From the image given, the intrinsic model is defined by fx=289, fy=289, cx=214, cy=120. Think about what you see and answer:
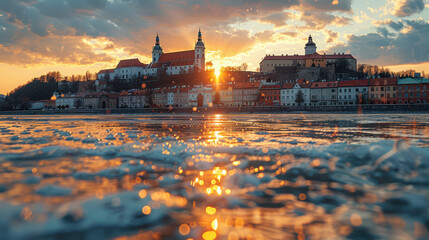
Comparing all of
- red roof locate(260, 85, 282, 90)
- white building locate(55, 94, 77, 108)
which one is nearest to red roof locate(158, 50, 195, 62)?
white building locate(55, 94, 77, 108)

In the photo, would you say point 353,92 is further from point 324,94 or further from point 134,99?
point 134,99

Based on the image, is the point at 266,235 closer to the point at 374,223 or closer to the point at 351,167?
the point at 374,223

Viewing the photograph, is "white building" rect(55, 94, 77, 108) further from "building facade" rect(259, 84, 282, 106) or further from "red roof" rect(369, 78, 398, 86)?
"red roof" rect(369, 78, 398, 86)

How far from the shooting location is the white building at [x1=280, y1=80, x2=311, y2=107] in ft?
313

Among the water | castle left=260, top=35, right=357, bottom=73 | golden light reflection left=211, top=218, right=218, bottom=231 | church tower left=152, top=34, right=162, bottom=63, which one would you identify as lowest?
golden light reflection left=211, top=218, right=218, bottom=231

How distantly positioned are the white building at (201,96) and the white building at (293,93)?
1064 inches

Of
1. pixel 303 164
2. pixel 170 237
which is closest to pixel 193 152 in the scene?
pixel 303 164

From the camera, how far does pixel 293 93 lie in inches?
3797

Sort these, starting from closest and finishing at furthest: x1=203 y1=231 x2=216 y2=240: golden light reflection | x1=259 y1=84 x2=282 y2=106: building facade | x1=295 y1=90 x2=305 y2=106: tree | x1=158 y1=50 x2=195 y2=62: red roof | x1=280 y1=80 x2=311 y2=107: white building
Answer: x1=203 y1=231 x2=216 y2=240: golden light reflection, x1=295 y1=90 x2=305 y2=106: tree, x1=280 y1=80 x2=311 y2=107: white building, x1=259 y1=84 x2=282 y2=106: building facade, x1=158 y1=50 x2=195 y2=62: red roof

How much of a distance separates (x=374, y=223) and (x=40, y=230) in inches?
117

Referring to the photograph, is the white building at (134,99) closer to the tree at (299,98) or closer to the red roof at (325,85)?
the tree at (299,98)

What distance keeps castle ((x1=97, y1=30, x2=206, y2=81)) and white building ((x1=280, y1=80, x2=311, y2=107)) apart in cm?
7066

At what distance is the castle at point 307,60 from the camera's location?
5298 inches

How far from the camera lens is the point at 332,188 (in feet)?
12.2
